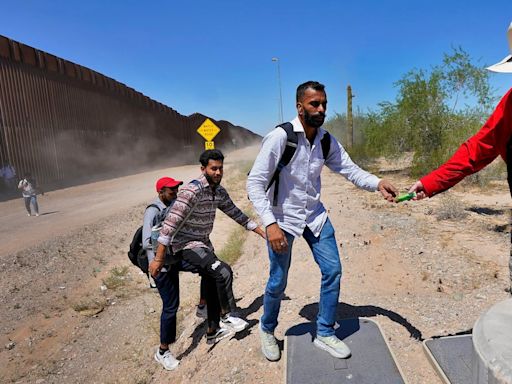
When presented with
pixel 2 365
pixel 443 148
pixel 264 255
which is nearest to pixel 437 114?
pixel 443 148

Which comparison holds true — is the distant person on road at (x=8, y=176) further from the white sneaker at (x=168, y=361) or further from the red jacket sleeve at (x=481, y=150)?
the red jacket sleeve at (x=481, y=150)

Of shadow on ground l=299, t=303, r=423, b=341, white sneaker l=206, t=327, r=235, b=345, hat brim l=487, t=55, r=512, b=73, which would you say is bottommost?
white sneaker l=206, t=327, r=235, b=345

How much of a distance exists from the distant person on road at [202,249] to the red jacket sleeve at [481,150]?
5.57ft

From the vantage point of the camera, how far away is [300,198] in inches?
115

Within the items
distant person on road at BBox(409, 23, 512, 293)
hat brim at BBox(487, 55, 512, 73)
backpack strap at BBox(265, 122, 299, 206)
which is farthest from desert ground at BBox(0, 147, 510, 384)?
hat brim at BBox(487, 55, 512, 73)

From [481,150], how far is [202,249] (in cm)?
238

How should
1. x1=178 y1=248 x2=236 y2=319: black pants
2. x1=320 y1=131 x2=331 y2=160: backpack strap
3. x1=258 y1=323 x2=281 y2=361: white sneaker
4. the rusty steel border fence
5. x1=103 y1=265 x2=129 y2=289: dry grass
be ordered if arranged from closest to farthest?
x1=320 y1=131 x2=331 y2=160: backpack strap, x1=258 y1=323 x2=281 y2=361: white sneaker, x1=178 y1=248 x2=236 y2=319: black pants, x1=103 y1=265 x2=129 y2=289: dry grass, the rusty steel border fence

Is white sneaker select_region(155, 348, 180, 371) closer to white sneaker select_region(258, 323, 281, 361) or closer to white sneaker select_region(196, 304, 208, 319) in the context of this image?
white sneaker select_region(196, 304, 208, 319)

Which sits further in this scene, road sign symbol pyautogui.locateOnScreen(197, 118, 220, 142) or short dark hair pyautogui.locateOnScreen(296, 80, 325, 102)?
road sign symbol pyautogui.locateOnScreen(197, 118, 220, 142)

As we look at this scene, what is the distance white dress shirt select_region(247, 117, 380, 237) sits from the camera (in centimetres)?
277

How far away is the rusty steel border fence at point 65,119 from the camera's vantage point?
16.9 metres

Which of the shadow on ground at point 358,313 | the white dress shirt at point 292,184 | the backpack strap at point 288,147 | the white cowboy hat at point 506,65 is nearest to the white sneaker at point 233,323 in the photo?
the shadow on ground at point 358,313

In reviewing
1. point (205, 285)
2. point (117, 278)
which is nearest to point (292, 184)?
point (205, 285)

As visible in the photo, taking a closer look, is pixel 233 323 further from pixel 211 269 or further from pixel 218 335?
pixel 211 269
